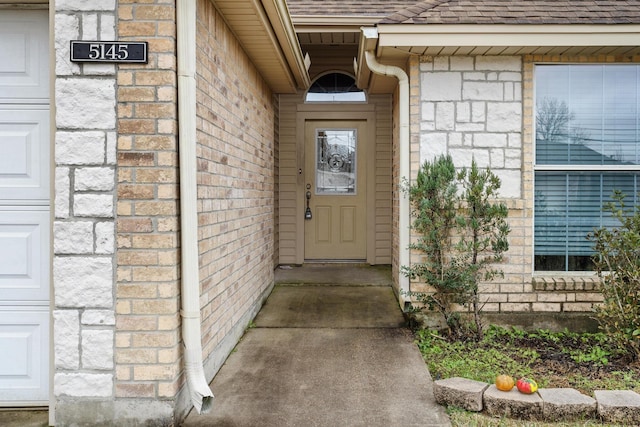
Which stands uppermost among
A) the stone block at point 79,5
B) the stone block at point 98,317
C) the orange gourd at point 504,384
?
the stone block at point 79,5

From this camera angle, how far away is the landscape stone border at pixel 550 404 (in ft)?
8.62

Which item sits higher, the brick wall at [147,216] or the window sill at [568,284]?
the brick wall at [147,216]

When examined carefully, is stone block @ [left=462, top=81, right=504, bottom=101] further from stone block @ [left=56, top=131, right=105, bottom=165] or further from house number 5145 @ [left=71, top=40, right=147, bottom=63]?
stone block @ [left=56, top=131, right=105, bottom=165]

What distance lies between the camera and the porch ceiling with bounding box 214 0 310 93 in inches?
133

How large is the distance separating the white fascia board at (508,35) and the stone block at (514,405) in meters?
2.72

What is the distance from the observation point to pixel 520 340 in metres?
3.99

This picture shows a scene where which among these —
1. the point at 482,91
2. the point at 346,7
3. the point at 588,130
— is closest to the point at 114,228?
the point at 482,91

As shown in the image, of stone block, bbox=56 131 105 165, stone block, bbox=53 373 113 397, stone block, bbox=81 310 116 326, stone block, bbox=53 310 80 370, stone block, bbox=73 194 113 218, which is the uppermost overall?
stone block, bbox=56 131 105 165

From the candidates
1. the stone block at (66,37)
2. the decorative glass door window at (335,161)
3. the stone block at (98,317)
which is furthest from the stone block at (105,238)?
the decorative glass door window at (335,161)

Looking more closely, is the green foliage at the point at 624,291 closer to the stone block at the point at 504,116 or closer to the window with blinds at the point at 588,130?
the window with blinds at the point at 588,130

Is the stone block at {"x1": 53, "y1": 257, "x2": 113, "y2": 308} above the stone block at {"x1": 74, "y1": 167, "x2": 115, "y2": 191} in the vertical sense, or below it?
below

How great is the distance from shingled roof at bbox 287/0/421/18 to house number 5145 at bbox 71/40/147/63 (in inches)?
143

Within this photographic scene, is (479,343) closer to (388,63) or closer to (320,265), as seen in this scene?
(388,63)

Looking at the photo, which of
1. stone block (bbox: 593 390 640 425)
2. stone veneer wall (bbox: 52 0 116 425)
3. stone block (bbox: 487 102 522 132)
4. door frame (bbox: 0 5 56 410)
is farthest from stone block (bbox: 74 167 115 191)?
stone block (bbox: 487 102 522 132)
